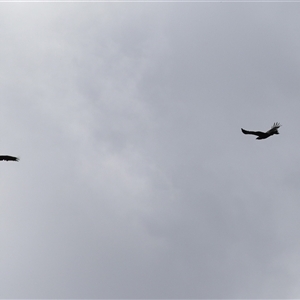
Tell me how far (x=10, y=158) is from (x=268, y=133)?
52380mm

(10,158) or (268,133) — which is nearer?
(10,158)

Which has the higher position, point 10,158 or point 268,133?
point 268,133

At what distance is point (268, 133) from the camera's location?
85.5 m

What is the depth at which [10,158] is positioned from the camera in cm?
7850
